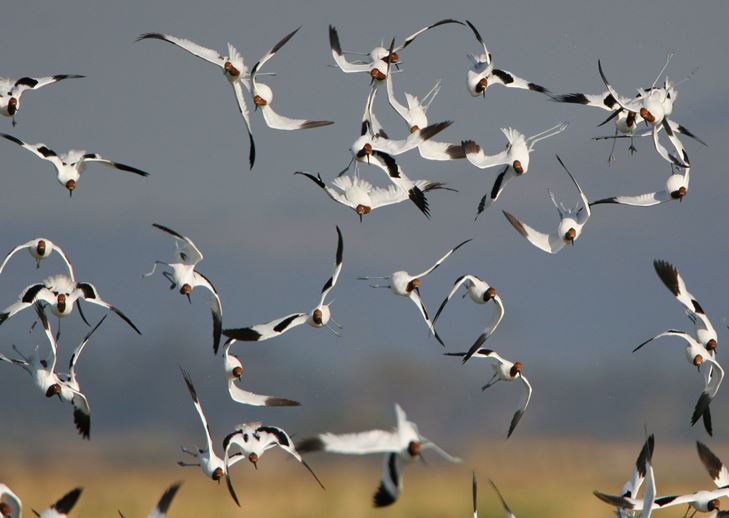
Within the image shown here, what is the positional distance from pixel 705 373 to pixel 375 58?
463cm

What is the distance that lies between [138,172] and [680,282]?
5.15 meters

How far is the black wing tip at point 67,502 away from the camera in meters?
13.8

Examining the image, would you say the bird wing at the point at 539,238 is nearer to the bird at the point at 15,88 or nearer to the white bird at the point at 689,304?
the white bird at the point at 689,304

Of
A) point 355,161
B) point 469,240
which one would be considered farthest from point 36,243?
point 469,240

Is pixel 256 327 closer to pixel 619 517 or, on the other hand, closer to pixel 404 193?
pixel 404 193

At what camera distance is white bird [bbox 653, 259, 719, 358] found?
14.2 metres

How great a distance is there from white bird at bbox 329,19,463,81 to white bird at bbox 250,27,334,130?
42cm

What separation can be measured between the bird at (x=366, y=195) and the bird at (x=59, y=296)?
6.97ft

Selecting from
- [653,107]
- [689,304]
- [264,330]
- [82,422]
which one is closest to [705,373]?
[689,304]

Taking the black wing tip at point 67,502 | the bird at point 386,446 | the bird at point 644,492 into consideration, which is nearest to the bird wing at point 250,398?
the black wing tip at point 67,502

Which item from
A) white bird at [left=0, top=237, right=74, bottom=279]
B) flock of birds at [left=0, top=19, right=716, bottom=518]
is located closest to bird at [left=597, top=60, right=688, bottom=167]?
flock of birds at [left=0, top=19, right=716, bottom=518]

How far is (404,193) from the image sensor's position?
1332 centimetres

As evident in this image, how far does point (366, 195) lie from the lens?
13172mm

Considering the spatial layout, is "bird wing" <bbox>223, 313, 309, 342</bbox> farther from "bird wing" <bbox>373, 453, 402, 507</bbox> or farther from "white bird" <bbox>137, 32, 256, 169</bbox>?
"bird wing" <bbox>373, 453, 402, 507</bbox>
